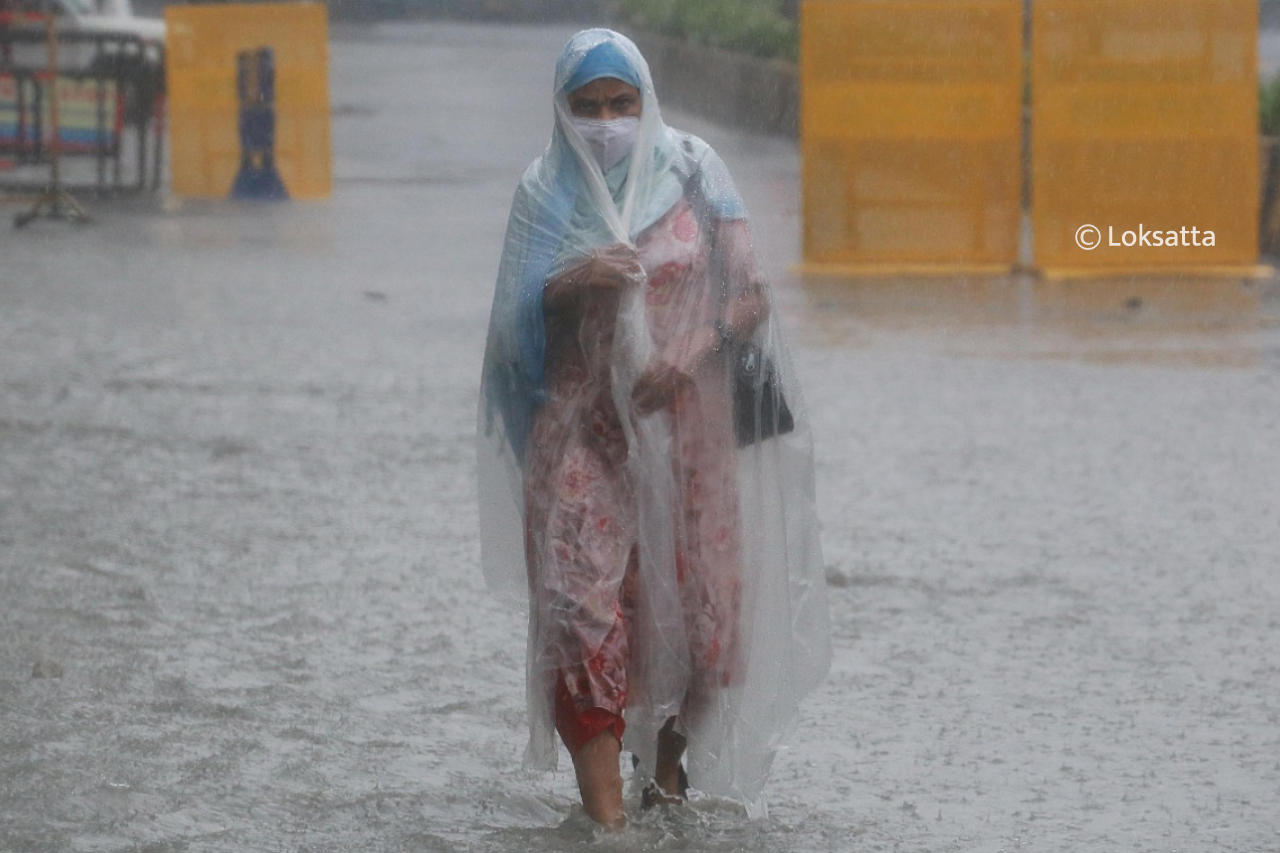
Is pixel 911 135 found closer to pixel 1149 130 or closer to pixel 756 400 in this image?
pixel 1149 130

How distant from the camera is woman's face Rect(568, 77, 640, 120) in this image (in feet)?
14.8

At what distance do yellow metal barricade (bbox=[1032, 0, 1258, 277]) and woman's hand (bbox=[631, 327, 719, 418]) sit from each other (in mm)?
9832

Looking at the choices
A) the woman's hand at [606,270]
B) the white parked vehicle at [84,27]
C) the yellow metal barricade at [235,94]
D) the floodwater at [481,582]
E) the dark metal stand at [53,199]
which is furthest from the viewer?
the white parked vehicle at [84,27]

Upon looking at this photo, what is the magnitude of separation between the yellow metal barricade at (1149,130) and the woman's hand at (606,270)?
32.7ft

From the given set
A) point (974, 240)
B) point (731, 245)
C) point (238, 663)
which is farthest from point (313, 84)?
point (731, 245)

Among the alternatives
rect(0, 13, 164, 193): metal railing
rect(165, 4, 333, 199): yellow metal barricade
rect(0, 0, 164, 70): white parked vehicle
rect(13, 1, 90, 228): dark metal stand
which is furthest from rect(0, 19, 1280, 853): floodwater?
rect(0, 0, 164, 70): white parked vehicle

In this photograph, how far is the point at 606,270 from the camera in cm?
445

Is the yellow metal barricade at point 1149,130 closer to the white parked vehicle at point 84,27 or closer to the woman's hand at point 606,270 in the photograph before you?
the woman's hand at point 606,270

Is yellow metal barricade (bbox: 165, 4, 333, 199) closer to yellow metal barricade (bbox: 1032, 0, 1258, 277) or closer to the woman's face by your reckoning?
yellow metal barricade (bbox: 1032, 0, 1258, 277)

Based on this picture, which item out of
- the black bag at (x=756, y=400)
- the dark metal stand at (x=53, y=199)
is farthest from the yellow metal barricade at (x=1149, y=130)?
the black bag at (x=756, y=400)

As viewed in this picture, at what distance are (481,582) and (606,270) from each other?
2.63m

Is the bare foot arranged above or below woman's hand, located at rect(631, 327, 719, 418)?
below

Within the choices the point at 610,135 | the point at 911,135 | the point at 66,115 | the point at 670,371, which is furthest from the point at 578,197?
the point at 66,115

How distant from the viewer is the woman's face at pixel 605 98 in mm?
4496
